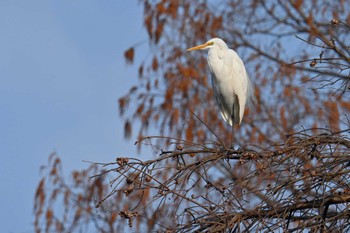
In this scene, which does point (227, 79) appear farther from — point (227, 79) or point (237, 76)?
point (237, 76)

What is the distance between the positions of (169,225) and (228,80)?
307cm

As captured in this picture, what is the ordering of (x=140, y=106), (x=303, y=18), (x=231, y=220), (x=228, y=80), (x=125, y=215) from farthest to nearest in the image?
(x=303, y=18), (x=140, y=106), (x=228, y=80), (x=231, y=220), (x=125, y=215)

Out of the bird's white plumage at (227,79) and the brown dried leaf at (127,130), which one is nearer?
the bird's white plumage at (227,79)

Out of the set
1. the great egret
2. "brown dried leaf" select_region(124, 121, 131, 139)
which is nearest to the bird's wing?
the great egret

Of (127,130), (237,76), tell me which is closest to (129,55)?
(127,130)

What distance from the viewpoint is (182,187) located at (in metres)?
2.78

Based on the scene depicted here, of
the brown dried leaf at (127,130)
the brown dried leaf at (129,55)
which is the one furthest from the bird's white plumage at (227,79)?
the brown dried leaf at (129,55)

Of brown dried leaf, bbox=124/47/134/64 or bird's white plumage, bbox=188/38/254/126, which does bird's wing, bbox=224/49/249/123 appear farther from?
brown dried leaf, bbox=124/47/134/64

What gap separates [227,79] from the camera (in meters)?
5.77

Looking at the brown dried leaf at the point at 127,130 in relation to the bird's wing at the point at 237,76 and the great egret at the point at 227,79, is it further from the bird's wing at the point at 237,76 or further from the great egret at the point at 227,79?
the bird's wing at the point at 237,76

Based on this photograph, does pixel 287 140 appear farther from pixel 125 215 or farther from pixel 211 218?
pixel 125 215

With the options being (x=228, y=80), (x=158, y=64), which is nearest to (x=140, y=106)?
(x=158, y=64)

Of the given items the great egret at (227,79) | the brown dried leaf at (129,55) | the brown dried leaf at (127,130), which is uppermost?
the brown dried leaf at (129,55)

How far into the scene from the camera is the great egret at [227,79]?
18.9ft
